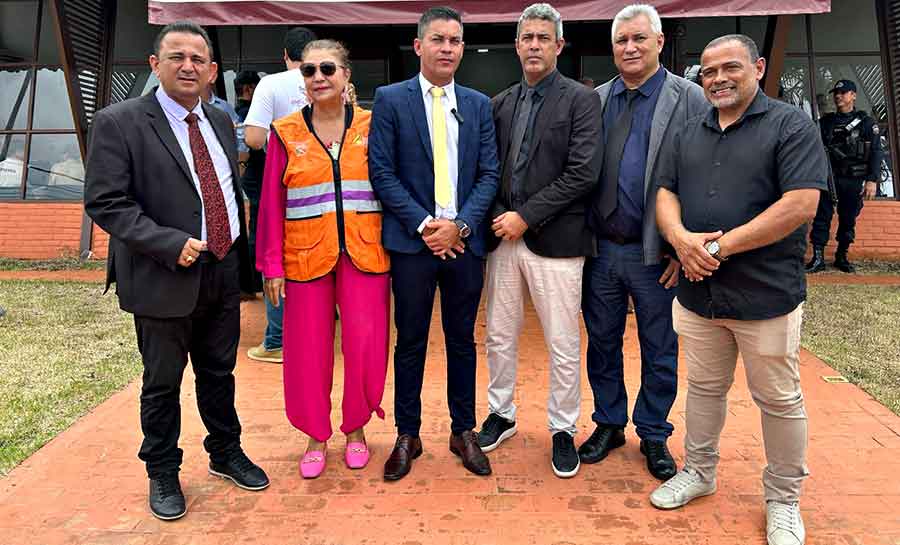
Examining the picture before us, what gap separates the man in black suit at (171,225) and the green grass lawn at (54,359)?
3.35ft

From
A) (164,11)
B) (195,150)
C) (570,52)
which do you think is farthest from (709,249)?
(570,52)

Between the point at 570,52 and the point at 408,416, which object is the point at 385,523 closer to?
the point at 408,416

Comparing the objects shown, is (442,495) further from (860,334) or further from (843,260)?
(843,260)

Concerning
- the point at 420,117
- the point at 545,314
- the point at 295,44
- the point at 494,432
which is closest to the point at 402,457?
the point at 494,432

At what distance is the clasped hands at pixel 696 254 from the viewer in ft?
7.86

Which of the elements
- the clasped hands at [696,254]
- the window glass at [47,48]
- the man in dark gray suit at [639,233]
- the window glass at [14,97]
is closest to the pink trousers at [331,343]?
the man in dark gray suit at [639,233]

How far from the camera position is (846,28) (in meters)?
8.09

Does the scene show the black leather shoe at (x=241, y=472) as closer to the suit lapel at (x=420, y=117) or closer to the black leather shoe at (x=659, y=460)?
the suit lapel at (x=420, y=117)

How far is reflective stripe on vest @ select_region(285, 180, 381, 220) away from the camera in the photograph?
2838 millimetres

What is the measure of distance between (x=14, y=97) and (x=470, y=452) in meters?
8.50

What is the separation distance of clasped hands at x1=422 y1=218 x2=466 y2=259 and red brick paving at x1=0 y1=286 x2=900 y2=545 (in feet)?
3.31

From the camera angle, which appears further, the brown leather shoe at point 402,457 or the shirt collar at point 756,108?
the brown leather shoe at point 402,457

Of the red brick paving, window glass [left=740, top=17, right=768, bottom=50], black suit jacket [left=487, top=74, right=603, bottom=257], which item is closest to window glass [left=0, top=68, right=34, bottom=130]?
the red brick paving

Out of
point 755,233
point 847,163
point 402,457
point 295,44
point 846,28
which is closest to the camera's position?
point 755,233
